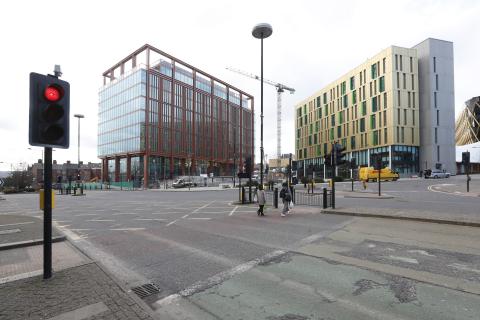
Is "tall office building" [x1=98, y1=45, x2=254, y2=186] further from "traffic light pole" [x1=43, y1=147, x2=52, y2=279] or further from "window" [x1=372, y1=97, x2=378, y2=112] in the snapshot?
"traffic light pole" [x1=43, y1=147, x2=52, y2=279]

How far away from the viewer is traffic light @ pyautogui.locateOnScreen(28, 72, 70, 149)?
4.49 meters

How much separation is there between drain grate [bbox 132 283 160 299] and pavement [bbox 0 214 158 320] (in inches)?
10.5

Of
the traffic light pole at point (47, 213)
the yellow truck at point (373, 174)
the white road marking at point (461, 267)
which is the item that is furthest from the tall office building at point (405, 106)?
the traffic light pole at point (47, 213)

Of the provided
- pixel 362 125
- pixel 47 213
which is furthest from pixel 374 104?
pixel 47 213

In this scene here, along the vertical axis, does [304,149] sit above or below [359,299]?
above

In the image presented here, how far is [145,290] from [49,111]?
326 centimetres

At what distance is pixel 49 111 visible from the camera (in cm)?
465

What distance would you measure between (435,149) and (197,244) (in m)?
69.0

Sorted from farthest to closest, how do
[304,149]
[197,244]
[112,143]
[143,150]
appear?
[304,149] → [112,143] → [143,150] → [197,244]

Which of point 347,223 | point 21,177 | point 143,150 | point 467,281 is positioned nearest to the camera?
point 467,281

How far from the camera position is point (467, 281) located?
473cm

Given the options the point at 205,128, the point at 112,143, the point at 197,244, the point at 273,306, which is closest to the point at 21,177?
the point at 112,143

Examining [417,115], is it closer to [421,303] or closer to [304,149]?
[304,149]

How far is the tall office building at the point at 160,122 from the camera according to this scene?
6619 centimetres
